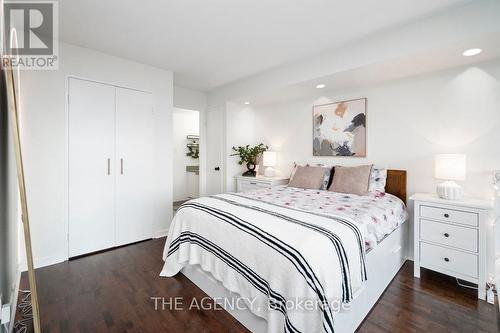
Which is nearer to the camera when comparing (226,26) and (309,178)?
(226,26)

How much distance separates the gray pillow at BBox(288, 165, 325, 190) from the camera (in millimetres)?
3119

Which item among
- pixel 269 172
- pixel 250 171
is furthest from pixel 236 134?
pixel 269 172

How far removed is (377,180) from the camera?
2836 millimetres

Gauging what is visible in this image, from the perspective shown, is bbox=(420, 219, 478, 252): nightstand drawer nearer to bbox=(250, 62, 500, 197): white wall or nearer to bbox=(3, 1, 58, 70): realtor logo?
bbox=(250, 62, 500, 197): white wall

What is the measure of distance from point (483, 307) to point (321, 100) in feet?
9.39

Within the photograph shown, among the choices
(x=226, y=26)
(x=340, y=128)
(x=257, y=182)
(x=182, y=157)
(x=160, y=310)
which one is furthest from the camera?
(x=182, y=157)

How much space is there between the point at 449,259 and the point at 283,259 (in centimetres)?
191

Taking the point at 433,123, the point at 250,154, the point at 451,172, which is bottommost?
the point at 451,172

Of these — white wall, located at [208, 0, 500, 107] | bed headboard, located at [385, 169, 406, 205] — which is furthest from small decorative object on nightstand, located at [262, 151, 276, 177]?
bed headboard, located at [385, 169, 406, 205]

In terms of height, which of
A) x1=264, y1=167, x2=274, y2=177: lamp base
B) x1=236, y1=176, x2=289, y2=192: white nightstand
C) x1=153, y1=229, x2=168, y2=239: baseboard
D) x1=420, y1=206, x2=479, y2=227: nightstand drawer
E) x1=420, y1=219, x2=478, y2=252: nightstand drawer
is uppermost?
x1=264, y1=167, x2=274, y2=177: lamp base

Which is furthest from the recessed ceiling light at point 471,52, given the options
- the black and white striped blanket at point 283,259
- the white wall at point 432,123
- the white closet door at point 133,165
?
the white closet door at point 133,165

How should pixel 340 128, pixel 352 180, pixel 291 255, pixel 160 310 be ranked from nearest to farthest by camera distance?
pixel 291 255
pixel 160 310
pixel 352 180
pixel 340 128

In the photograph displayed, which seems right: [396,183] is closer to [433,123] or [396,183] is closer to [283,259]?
[433,123]

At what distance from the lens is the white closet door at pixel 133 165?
10.2 ft
